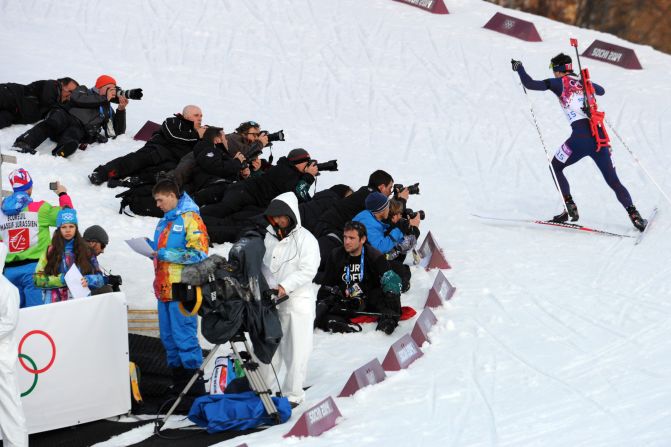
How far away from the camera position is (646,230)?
34.6 ft

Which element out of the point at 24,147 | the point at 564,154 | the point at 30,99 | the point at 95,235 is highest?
the point at 564,154

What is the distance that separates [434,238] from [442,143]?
3.76 metres

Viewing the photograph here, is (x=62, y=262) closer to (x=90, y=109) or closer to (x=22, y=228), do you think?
(x=22, y=228)

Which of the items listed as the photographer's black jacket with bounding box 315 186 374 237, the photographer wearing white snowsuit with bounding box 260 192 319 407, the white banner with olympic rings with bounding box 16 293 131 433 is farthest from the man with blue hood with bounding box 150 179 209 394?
the photographer's black jacket with bounding box 315 186 374 237

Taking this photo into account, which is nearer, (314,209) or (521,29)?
(314,209)

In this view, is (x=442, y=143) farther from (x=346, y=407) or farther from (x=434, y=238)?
(x=346, y=407)

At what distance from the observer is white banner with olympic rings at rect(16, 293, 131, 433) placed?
6.61 meters

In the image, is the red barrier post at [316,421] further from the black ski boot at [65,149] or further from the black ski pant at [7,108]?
the black ski pant at [7,108]

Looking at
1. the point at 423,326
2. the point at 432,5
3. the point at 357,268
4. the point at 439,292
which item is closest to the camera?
the point at 423,326

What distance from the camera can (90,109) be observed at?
12.0 m

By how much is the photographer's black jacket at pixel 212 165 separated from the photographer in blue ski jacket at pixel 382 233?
206 centimetres

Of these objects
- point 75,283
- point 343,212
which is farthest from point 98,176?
point 75,283

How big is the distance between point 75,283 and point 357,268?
236cm

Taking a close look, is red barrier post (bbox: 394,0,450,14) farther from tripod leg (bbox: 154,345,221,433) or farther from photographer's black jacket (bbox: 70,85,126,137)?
tripod leg (bbox: 154,345,221,433)
